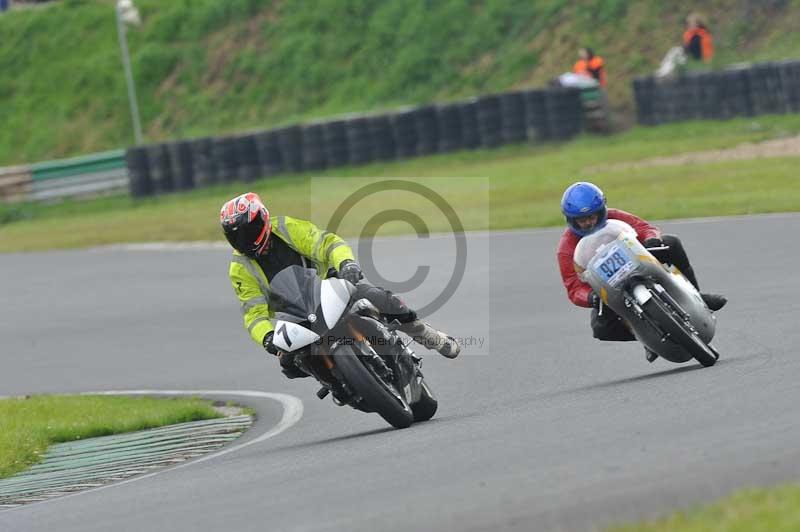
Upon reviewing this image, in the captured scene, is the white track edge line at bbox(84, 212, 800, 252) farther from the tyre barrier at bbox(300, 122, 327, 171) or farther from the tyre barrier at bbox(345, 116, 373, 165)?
the tyre barrier at bbox(345, 116, 373, 165)

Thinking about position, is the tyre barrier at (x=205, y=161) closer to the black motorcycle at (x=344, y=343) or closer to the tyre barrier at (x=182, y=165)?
the tyre barrier at (x=182, y=165)

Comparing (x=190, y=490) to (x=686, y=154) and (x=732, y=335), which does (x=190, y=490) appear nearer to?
(x=732, y=335)

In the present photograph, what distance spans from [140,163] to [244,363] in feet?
61.2

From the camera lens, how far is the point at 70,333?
16562 millimetres

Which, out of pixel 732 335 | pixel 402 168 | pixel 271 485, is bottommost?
pixel 402 168

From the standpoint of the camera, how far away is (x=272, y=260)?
9.02 metres

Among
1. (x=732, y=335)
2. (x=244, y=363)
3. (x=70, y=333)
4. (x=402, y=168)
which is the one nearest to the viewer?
(x=732, y=335)

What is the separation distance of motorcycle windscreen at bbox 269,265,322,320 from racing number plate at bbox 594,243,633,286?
5.96 feet

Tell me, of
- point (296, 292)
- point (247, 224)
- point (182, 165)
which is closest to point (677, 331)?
point (296, 292)

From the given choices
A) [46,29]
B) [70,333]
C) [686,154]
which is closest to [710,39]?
[686,154]

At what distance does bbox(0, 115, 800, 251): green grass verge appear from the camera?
2083 cm

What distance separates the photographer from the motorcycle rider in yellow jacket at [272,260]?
876cm

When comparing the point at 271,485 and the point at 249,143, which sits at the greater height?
the point at 271,485

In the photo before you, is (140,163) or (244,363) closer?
(244,363)
